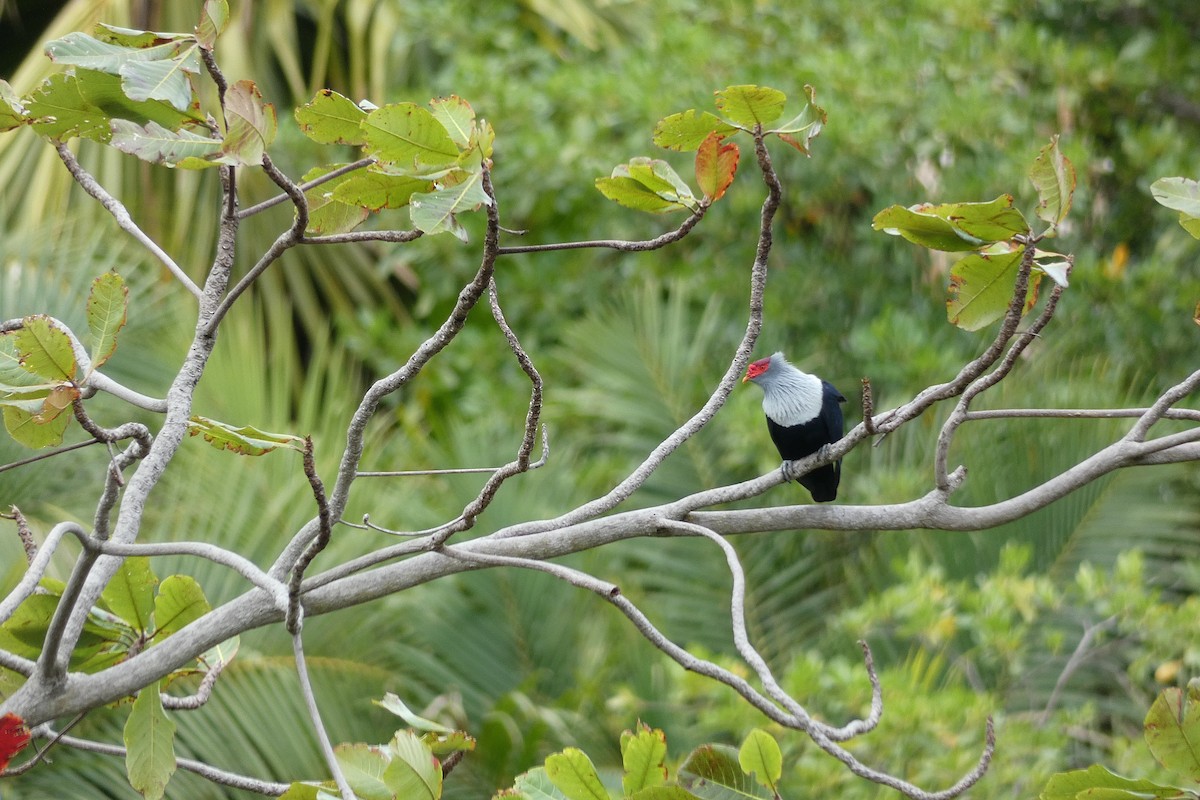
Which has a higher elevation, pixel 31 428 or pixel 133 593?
pixel 31 428

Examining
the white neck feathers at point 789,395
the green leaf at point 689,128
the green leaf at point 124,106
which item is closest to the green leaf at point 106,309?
the green leaf at point 124,106

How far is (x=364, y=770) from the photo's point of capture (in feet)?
4.32

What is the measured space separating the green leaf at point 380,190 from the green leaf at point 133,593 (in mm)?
581

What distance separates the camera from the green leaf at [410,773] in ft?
4.01

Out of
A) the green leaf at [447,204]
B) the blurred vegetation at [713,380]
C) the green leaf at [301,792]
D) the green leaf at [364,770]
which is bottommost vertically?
the blurred vegetation at [713,380]

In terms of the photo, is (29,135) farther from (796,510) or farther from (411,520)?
(796,510)

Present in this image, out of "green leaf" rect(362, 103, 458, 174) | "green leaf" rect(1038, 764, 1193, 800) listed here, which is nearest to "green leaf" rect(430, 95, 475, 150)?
"green leaf" rect(362, 103, 458, 174)

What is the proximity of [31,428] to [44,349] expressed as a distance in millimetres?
130

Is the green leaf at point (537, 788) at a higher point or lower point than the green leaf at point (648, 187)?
lower

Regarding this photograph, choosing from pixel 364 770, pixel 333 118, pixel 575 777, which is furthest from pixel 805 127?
pixel 364 770

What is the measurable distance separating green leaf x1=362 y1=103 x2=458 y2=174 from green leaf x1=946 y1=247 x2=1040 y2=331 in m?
0.59

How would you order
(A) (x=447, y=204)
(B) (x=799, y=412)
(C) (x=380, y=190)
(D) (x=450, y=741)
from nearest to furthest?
(A) (x=447, y=204) → (C) (x=380, y=190) → (D) (x=450, y=741) → (B) (x=799, y=412)

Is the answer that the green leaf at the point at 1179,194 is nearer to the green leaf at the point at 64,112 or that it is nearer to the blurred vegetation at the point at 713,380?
the green leaf at the point at 64,112

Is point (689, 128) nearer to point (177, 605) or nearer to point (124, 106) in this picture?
point (124, 106)
